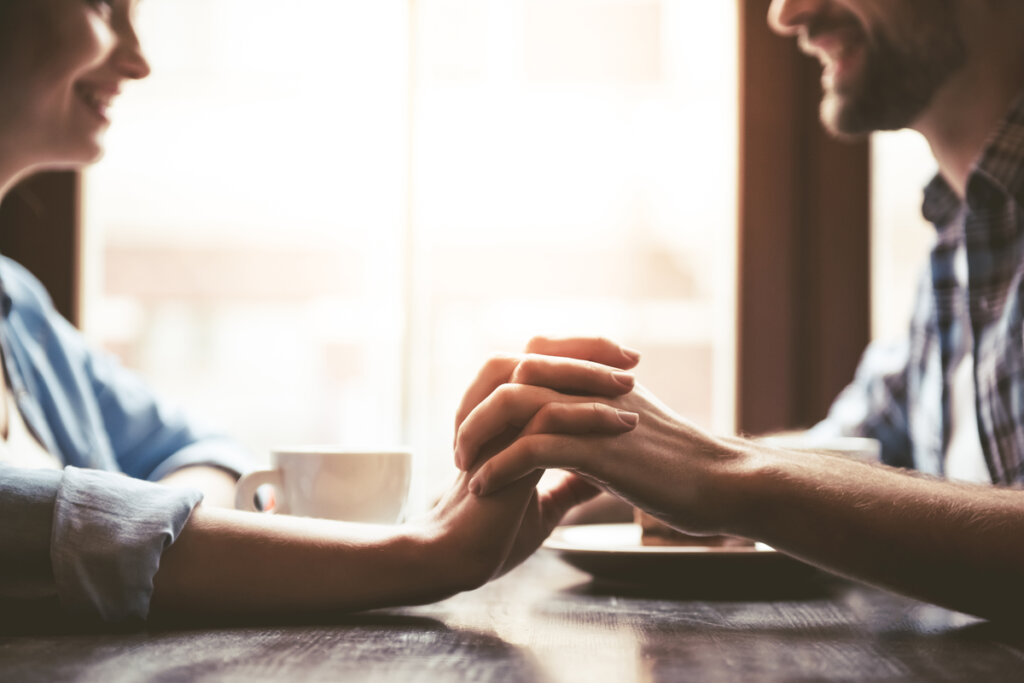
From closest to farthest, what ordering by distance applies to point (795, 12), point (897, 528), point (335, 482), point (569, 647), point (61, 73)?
1. point (569, 647)
2. point (897, 528)
3. point (335, 482)
4. point (61, 73)
5. point (795, 12)

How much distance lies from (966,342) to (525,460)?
90 centimetres

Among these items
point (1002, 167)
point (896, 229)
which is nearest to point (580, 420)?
point (1002, 167)

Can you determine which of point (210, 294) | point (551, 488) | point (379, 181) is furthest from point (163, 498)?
point (210, 294)

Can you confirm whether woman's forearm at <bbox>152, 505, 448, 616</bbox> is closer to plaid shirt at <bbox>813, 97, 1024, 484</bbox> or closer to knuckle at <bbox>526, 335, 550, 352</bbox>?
knuckle at <bbox>526, 335, 550, 352</bbox>

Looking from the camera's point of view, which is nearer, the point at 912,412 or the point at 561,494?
the point at 561,494

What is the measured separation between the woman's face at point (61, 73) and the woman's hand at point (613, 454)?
703 mm

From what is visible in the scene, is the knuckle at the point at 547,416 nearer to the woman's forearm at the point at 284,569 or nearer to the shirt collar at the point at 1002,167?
the woman's forearm at the point at 284,569

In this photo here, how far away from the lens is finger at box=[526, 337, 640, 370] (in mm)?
855

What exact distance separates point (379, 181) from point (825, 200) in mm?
931

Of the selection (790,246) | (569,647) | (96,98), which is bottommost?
(569,647)

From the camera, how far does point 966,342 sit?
134 cm

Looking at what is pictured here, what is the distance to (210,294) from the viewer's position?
7203 mm

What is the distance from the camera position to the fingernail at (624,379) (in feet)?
2.61

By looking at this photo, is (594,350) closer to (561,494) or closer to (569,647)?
(561,494)
